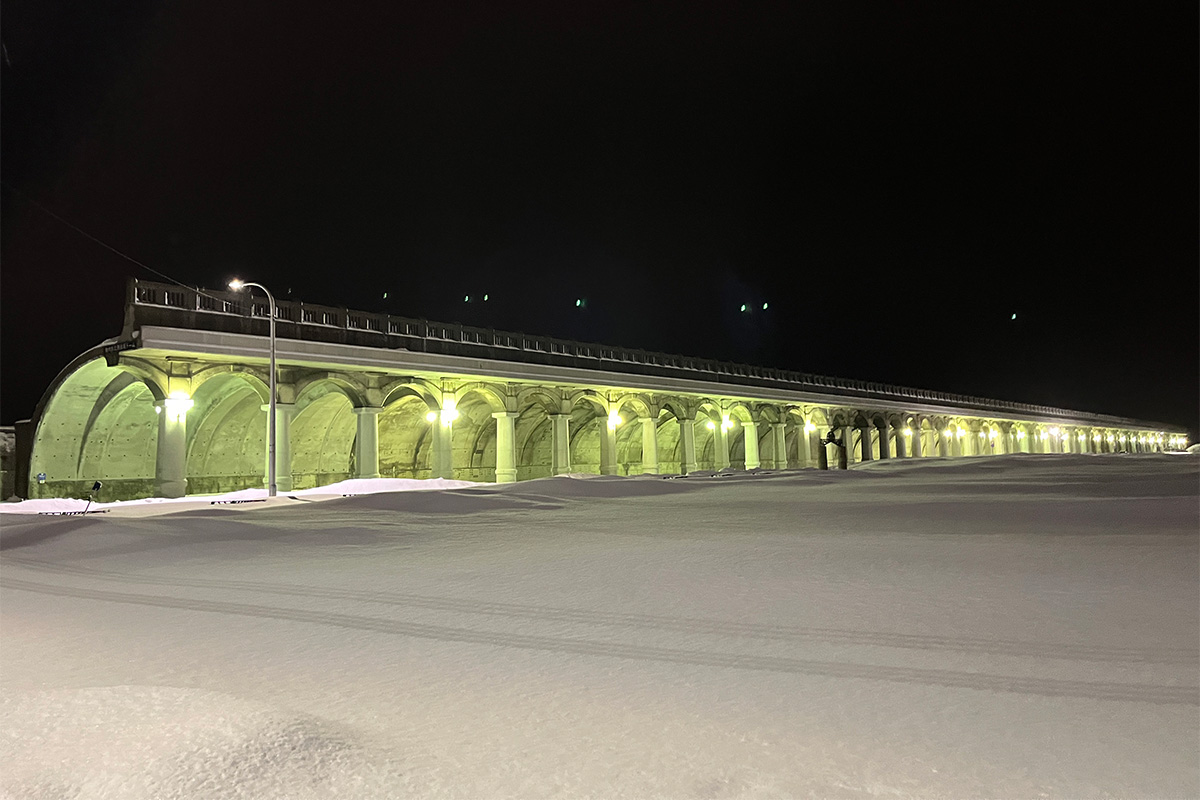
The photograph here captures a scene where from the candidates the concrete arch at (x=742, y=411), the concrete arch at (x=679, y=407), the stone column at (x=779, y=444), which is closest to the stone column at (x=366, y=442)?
the concrete arch at (x=679, y=407)

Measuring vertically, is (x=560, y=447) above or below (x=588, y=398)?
below

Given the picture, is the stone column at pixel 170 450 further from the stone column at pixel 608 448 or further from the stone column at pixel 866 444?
the stone column at pixel 866 444

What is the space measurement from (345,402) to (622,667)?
1141 inches

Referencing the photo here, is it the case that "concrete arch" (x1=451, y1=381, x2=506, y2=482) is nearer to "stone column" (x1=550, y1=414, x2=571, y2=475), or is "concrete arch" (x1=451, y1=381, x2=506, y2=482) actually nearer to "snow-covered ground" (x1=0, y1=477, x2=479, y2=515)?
"stone column" (x1=550, y1=414, x2=571, y2=475)

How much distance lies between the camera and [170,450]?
A: 20.8m

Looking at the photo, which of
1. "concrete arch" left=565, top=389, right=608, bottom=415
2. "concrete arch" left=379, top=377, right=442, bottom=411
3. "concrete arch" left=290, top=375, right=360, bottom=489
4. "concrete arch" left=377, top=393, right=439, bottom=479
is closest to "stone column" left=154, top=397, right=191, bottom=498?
"concrete arch" left=379, top=377, right=442, bottom=411

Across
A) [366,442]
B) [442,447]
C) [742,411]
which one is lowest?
[442,447]

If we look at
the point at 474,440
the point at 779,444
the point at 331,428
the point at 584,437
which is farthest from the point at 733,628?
the point at 779,444

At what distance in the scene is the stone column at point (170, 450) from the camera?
20.6 meters

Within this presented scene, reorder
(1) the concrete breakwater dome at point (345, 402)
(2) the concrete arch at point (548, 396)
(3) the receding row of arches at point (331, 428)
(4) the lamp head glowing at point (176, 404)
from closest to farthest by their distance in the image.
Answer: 1. (4) the lamp head glowing at point (176, 404)
2. (1) the concrete breakwater dome at point (345, 402)
3. (3) the receding row of arches at point (331, 428)
4. (2) the concrete arch at point (548, 396)

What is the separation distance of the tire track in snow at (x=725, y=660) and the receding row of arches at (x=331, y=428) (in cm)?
1684

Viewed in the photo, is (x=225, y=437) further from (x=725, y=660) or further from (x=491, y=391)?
(x=725, y=660)

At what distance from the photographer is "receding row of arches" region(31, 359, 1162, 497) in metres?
22.8

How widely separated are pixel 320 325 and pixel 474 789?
22756 mm
